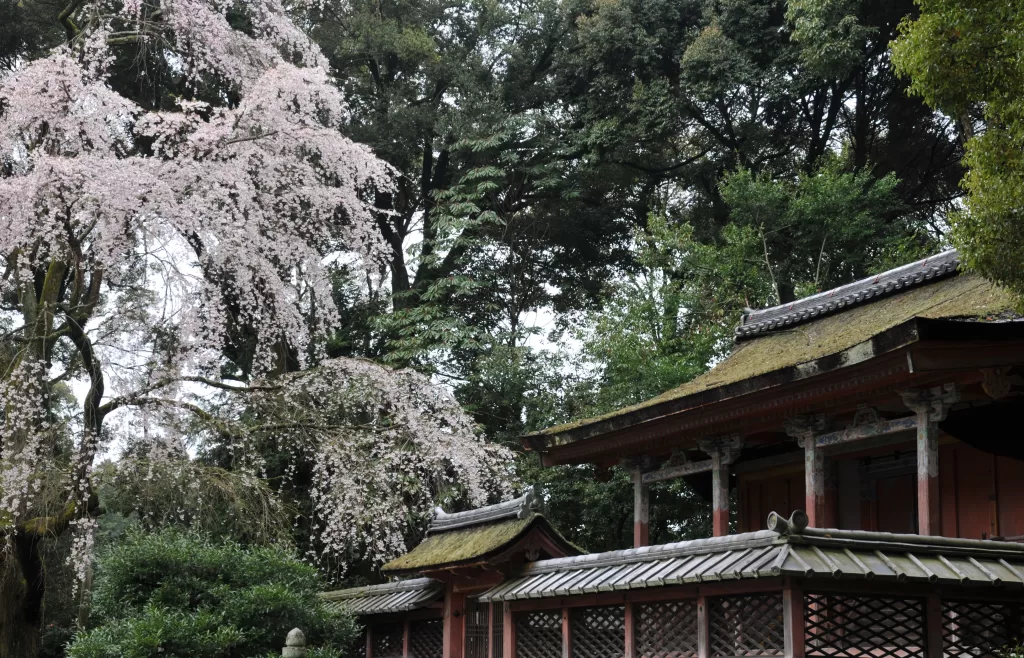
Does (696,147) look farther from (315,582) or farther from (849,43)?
(315,582)

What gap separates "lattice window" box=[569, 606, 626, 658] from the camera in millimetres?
9750

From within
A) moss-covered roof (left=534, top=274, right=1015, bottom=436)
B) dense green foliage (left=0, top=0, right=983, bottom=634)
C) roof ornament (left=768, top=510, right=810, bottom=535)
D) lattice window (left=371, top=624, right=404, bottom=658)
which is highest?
dense green foliage (left=0, top=0, right=983, bottom=634)

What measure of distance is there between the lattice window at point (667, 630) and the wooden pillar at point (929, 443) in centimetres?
219

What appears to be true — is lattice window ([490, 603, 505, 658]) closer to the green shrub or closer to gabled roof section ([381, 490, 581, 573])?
gabled roof section ([381, 490, 581, 573])

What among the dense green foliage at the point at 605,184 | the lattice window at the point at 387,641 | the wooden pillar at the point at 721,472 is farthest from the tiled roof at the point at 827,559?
the dense green foliage at the point at 605,184

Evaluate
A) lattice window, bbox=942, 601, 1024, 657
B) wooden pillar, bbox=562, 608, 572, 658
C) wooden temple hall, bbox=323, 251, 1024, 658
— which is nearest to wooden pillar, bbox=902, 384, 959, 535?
wooden temple hall, bbox=323, 251, 1024, 658

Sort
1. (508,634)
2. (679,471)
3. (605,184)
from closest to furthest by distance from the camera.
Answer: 1. (508,634)
2. (679,471)
3. (605,184)

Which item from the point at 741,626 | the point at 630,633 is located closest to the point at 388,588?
the point at 630,633

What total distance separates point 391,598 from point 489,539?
245 cm

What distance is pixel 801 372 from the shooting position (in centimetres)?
980

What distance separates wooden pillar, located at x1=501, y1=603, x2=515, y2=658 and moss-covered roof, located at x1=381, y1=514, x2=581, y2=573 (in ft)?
1.98

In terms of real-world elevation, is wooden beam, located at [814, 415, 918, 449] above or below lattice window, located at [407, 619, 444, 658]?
above

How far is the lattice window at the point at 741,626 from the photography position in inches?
313

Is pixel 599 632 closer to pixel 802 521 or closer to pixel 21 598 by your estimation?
pixel 802 521
